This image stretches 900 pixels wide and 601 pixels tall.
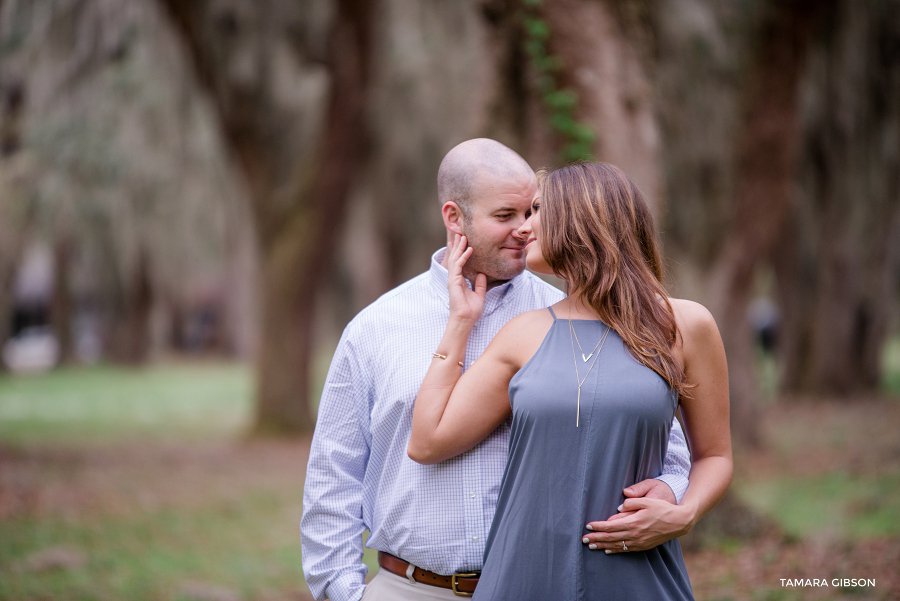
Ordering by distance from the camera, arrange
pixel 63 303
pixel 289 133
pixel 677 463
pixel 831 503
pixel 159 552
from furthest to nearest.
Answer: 1. pixel 63 303
2. pixel 289 133
3. pixel 831 503
4. pixel 159 552
5. pixel 677 463

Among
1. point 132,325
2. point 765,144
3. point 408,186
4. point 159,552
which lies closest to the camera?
point 159,552

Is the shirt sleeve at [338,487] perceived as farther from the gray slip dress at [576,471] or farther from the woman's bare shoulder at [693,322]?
the woman's bare shoulder at [693,322]

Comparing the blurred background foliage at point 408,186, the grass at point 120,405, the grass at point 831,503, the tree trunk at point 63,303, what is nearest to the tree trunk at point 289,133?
the blurred background foliage at point 408,186

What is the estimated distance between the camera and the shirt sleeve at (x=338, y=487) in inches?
93.2

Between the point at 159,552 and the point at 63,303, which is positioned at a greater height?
the point at 159,552

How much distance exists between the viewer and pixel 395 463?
2398 mm

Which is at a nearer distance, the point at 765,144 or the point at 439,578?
the point at 439,578

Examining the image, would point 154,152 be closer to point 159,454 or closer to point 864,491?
point 159,454

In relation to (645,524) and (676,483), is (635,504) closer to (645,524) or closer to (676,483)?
(645,524)

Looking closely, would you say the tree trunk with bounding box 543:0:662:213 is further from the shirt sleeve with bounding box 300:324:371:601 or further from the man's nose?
the shirt sleeve with bounding box 300:324:371:601

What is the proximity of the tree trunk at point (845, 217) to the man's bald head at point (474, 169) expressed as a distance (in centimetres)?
776

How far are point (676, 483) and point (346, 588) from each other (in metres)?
0.97

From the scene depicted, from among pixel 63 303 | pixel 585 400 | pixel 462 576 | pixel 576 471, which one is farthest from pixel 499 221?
pixel 63 303

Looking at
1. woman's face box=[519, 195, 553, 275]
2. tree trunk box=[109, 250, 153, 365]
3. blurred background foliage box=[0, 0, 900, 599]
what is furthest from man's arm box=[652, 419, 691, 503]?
tree trunk box=[109, 250, 153, 365]
